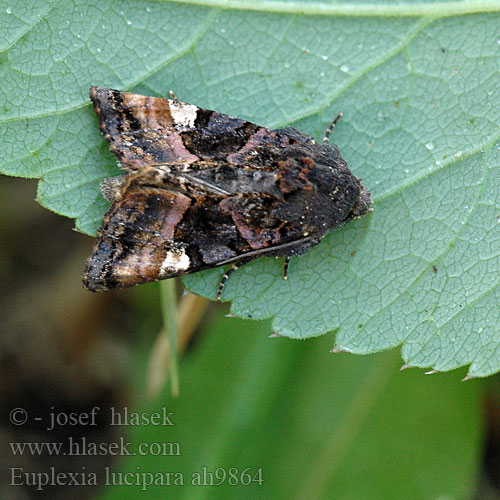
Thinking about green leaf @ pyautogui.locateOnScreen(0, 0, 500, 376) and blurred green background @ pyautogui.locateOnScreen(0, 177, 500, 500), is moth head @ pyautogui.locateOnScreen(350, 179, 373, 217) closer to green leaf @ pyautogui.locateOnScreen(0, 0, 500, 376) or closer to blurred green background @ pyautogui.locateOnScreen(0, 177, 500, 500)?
green leaf @ pyautogui.locateOnScreen(0, 0, 500, 376)

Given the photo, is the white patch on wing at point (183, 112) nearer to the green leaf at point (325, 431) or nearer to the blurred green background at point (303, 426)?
the blurred green background at point (303, 426)

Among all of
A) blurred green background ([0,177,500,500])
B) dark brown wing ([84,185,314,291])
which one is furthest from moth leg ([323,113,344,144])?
blurred green background ([0,177,500,500])

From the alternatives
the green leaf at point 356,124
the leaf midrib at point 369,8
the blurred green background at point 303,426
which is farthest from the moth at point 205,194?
the blurred green background at point 303,426

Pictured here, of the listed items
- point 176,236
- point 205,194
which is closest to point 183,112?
point 205,194

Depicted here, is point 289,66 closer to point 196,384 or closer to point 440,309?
point 440,309

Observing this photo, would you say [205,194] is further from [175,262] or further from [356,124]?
[356,124]
